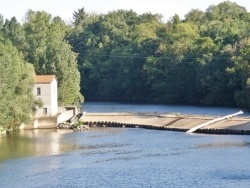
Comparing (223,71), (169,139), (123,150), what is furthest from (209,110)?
(123,150)

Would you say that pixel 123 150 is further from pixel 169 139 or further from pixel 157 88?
pixel 157 88

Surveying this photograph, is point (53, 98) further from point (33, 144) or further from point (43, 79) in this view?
point (33, 144)

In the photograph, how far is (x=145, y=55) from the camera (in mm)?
161500

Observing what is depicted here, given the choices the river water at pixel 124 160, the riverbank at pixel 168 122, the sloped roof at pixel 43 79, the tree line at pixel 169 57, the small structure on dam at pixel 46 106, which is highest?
the tree line at pixel 169 57

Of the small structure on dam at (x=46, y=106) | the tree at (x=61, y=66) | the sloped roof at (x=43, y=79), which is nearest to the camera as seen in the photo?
the small structure on dam at (x=46, y=106)

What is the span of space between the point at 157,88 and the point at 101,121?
175 feet

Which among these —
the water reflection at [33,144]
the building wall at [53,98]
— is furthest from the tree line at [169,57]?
the water reflection at [33,144]

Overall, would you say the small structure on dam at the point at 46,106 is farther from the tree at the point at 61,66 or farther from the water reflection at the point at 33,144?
the tree at the point at 61,66

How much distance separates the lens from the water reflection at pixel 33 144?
74.8 metres

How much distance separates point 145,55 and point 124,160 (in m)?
93.3

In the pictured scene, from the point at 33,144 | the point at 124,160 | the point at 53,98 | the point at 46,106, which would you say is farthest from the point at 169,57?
the point at 124,160

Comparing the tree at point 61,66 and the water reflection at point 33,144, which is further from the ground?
the tree at point 61,66

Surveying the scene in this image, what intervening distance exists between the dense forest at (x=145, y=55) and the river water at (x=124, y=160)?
15.9 meters

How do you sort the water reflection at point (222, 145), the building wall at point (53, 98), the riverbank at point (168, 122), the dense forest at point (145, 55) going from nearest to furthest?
the water reflection at point (222, 145) < the riverbank at point (168, 122) < the building wall at point (53, 98) < the dense forest at point (145, 55)
